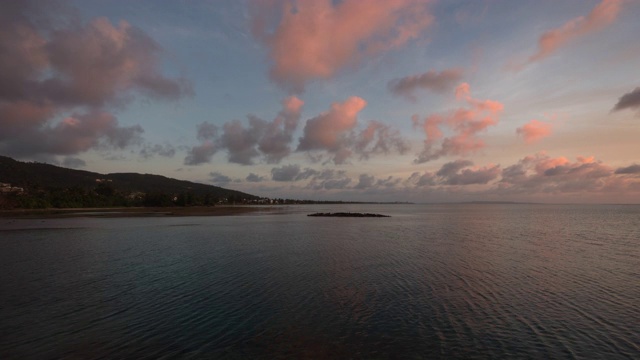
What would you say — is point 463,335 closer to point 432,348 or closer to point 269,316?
point 432,348

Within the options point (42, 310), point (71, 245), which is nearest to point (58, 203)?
point (71, 245)

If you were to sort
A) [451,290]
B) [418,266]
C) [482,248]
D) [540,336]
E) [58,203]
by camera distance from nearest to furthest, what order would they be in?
1. [540,336]
2. [451,290]
3. [418,266]
4. [482,248]
5. [58,203]

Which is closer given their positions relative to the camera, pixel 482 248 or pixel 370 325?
pixel 370 325

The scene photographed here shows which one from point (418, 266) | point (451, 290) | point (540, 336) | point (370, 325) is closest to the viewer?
point (540, 336)

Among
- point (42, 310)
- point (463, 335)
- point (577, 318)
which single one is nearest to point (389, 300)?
point (463, 335)

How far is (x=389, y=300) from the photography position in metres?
21.7

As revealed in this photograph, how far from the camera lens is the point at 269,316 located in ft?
60.8

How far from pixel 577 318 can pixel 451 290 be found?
7296 mm

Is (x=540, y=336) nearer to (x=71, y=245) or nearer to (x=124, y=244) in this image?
(x=124, y=244)

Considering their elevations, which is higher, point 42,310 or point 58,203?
point 58,203

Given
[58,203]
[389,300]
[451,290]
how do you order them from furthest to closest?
[58,203], [451,290], [389,300]

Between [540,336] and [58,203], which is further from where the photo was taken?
[58,203]

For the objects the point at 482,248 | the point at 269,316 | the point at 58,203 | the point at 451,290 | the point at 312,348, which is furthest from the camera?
the point at 58,203

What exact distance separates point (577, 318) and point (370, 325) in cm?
1092
